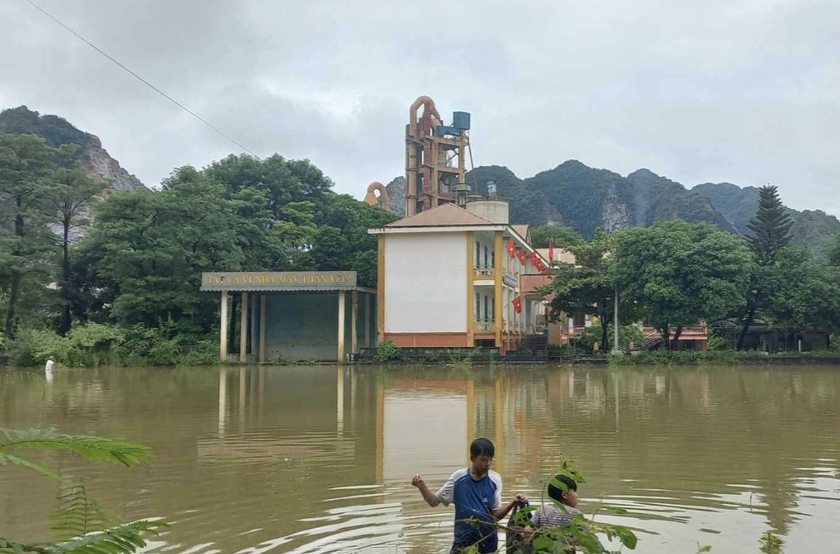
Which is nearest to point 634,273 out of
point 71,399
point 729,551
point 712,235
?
point 712,235

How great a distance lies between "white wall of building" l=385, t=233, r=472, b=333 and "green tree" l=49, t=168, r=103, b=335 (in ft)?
48.0

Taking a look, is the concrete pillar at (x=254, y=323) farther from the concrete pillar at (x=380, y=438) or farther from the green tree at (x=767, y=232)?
the green tree at (x=767, y=232)

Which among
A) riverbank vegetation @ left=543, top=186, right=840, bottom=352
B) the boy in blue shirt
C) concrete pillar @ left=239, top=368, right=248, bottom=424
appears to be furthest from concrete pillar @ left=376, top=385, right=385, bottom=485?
riverbank vegetation @ left=543, top=186, right=840, bottom=352

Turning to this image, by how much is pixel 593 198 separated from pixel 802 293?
75395mm

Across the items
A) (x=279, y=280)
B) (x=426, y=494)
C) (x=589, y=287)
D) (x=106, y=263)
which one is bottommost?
(x=426, y=494)

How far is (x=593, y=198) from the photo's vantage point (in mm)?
108812

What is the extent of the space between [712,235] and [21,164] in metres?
30.5

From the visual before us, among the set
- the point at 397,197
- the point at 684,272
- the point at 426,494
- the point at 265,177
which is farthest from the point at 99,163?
the point at 426,494

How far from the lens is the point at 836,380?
2375 cm

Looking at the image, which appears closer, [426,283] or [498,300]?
[498,300]

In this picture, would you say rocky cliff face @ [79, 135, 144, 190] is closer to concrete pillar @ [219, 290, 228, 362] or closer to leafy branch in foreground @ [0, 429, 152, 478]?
concrete pillar @ [219, 290, 228, 362]

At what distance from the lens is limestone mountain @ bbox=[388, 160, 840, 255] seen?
97312 millimetres

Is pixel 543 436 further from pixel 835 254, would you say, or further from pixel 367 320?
pixel 835 254

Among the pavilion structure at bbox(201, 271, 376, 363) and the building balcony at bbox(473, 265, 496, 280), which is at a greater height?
the building balcony at bbox(473, 265, 496, 280)
